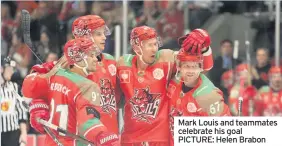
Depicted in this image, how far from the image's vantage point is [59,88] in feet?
20.1

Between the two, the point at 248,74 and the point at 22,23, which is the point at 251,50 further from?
the point at 22,23

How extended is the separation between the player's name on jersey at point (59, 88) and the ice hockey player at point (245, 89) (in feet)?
4.30

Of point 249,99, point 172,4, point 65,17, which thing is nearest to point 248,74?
point 249,99

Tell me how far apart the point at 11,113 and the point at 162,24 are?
111 cm

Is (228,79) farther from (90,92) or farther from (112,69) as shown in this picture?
(90,92)

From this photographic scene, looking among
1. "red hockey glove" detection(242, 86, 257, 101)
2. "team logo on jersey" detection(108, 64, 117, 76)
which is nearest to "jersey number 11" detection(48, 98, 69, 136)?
"team logo on jersey" detection(108, 64, 117, 76)

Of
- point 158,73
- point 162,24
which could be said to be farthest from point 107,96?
point 162,24

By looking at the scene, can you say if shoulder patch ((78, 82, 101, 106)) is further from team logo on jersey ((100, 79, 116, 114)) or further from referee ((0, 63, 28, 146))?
referee ((0, 63, 28, 146))

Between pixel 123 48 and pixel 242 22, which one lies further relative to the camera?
pixel 242 22

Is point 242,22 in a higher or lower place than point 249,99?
higher

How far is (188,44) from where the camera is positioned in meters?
6.26

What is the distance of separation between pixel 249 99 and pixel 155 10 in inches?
31.5

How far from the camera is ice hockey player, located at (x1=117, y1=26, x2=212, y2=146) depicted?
6.43 m

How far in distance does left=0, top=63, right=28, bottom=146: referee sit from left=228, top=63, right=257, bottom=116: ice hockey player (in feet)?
4.19
